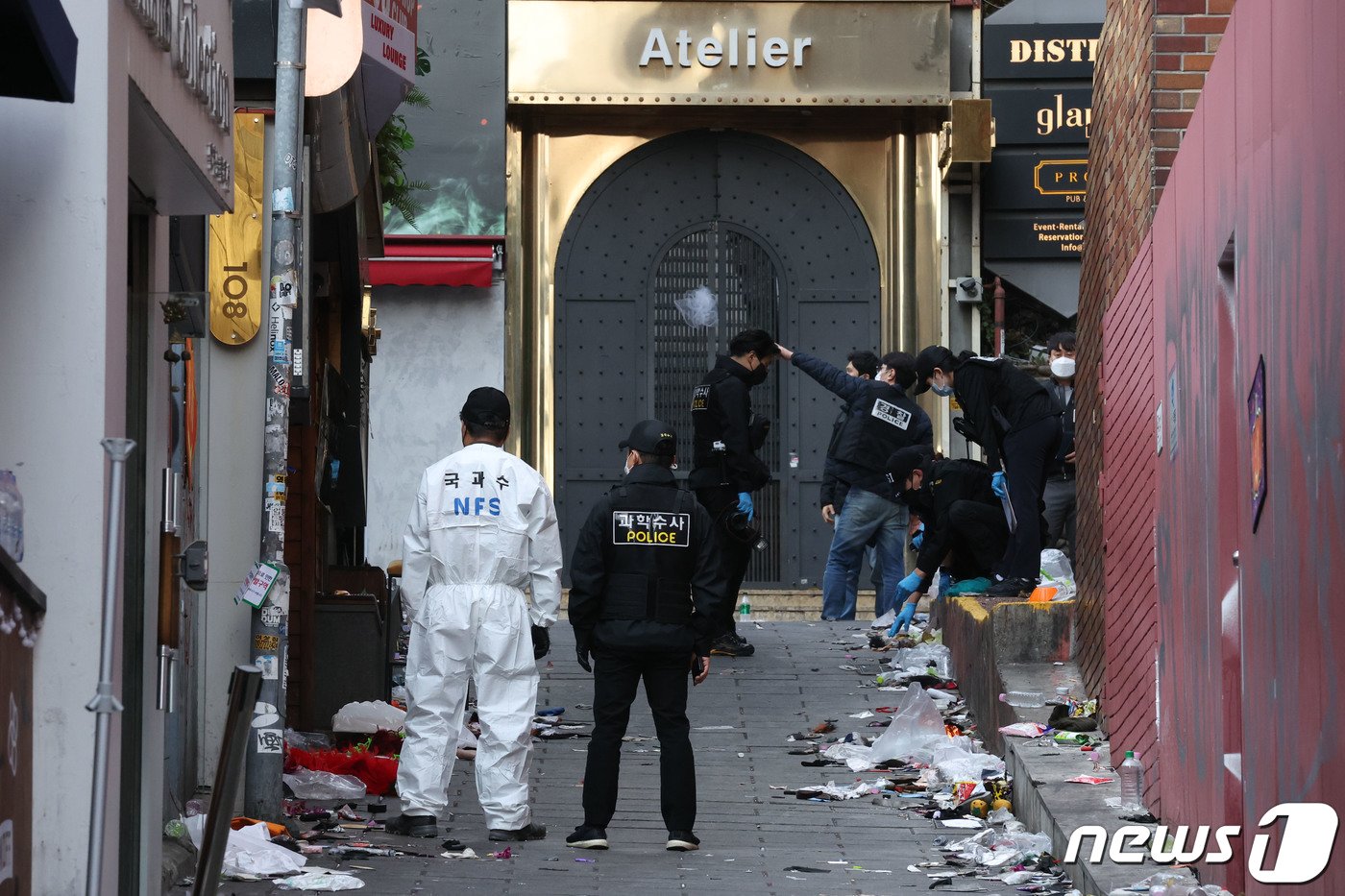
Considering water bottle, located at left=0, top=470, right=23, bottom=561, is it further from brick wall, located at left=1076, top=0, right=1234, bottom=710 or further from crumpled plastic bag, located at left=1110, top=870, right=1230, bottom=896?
brick wall, located at left=1076, top=0, right=1234, bottom=710

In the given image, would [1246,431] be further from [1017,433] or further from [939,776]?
[1017,433]

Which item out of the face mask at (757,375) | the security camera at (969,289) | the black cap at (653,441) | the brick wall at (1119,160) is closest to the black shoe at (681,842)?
the black cap at (653,441)

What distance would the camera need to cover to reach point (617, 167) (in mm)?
19641

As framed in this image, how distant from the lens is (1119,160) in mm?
9586

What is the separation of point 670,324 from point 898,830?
10865 mm

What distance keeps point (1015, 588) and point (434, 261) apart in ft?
28.4

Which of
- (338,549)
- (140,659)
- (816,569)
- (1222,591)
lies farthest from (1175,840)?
(816,569)

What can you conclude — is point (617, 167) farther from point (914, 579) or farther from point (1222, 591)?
point (1222, 591)

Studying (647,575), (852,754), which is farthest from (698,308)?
(647,575)

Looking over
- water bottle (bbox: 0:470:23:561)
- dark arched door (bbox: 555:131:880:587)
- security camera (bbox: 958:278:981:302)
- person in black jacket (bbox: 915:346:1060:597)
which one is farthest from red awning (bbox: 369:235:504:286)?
water bottle (bbox: 0:470:23:561)

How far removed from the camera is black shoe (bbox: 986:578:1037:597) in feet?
37.6

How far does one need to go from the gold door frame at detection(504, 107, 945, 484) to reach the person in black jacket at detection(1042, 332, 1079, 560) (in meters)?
5.47

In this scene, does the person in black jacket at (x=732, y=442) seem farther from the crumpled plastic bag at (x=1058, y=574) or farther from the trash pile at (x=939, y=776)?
the crumpled plastic bag at (x=1058, y=574)

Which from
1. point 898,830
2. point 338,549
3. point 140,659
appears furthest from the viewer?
point 338,549
